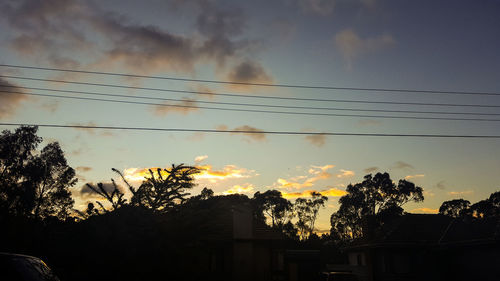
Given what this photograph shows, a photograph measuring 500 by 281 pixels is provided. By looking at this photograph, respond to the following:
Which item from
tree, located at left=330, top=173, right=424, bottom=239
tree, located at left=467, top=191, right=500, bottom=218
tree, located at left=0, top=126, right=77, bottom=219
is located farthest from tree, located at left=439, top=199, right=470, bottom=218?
tree, located at left=0, top=126, right=77, bottom=219

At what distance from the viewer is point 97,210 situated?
11891 millimetres

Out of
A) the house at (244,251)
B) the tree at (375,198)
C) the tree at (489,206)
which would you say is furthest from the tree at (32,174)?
the tree at (489,206)

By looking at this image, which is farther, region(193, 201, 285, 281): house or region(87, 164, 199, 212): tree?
region(193, 201, 285, 281): house

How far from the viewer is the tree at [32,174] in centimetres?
3195

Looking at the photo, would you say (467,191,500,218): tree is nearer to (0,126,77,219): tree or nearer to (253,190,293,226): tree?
(253,190,293,226): tree

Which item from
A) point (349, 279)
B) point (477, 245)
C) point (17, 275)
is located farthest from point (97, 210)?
point (477, 245)

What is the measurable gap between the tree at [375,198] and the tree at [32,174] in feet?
163

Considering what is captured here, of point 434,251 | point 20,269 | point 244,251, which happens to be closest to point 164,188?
point 20,269

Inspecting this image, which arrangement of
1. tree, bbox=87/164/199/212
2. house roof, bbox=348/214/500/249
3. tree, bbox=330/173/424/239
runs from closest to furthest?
tree, bbox=87/164/199/212
house roof, bbox=348/214/500/249
tree, bbox=330/173/424/239

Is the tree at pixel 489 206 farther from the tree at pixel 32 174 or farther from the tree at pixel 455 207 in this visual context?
the tree at pixel 32 174

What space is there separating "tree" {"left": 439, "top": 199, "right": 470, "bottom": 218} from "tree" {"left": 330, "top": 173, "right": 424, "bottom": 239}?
23566mm

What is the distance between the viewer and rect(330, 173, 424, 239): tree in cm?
6444

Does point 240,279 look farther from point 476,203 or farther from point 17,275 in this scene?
point 476,203

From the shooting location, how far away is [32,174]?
34062mm
